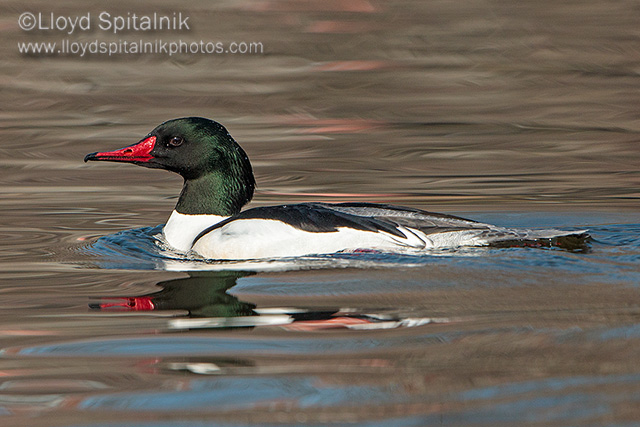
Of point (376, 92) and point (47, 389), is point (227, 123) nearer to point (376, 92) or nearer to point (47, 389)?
point (376, 92)

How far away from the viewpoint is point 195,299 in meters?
5.90

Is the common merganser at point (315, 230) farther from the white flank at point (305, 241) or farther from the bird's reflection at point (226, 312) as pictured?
the bird's reflection at point (226, 312)

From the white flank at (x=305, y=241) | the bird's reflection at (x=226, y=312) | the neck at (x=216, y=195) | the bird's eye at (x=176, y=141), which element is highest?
the bird's eye at (x=176, y=141)

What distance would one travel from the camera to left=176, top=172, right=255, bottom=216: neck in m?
7.46

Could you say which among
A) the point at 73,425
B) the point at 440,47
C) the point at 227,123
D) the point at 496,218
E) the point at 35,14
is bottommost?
the point at 73,425

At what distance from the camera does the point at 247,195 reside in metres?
7.53

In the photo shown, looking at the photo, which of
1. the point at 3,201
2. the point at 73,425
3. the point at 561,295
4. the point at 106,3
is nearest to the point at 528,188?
the point at 561,295

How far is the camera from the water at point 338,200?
164 inches

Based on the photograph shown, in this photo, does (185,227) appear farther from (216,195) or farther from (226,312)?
(226,312)

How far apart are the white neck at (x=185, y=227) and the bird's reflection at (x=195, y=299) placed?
86cm

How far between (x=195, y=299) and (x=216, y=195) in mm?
1709

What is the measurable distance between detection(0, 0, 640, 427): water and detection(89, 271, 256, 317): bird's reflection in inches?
0.9

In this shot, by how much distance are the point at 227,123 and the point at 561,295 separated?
23.2 ft

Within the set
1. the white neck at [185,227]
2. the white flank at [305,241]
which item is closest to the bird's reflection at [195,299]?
the white flank at [305,241]
